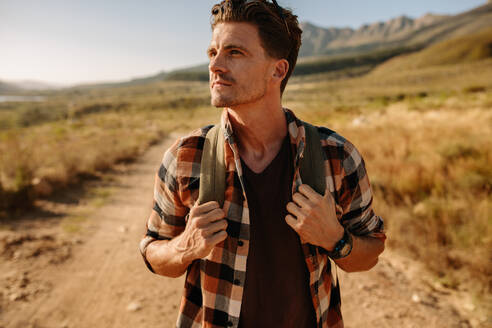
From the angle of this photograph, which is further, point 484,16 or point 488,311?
point 484,16

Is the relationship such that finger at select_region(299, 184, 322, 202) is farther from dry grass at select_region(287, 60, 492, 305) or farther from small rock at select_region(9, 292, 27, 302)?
small rock at select_region(9, 292, 27, 302)

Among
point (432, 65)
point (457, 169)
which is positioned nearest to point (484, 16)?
point (432, 65)

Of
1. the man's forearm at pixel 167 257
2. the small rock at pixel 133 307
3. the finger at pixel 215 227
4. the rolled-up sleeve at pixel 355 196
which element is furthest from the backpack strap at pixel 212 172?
the small rock at pixel 133 307

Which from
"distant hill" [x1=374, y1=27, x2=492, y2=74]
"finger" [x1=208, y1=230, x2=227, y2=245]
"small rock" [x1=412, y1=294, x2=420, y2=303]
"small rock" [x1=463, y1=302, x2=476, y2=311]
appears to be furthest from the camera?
"distant hill" [x1=374, y1=27, x2=492, y2=74]

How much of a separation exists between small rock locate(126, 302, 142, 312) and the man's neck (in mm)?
2731

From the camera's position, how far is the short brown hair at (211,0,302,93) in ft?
4.62

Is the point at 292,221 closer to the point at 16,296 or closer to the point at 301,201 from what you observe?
the point at 301,201

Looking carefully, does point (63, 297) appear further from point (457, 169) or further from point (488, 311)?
point (457, 169)

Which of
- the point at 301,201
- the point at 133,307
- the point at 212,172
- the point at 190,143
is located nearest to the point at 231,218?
the point at 212,172

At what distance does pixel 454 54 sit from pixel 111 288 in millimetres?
115831

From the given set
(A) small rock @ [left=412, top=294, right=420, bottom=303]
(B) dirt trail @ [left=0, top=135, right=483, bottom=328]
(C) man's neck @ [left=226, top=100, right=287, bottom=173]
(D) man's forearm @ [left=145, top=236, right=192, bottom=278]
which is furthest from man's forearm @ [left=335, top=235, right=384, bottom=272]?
(A) small rock @ [left=412, top=294, right=420, bottom=303]

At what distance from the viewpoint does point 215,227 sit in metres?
1.18

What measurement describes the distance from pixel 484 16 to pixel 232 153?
240 meters

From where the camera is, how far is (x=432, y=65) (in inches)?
3361
